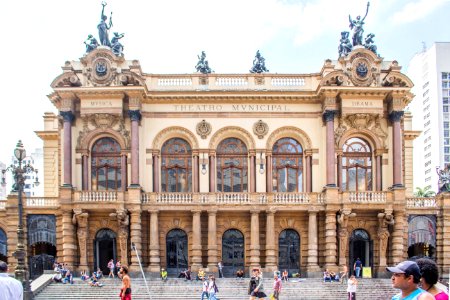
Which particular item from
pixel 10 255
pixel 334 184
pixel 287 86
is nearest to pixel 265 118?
pixel 287 86

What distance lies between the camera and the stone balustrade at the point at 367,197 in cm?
3937

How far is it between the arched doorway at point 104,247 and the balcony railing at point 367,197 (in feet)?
48.7

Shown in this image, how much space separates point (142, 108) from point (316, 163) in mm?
11490

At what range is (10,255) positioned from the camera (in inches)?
1599

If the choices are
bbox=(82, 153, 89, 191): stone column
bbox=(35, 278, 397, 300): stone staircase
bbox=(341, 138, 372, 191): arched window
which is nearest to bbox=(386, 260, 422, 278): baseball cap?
bbox=(35, 278, 397, 300): stone staircase

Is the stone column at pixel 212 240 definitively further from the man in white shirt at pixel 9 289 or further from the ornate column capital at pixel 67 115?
the man in white shirt at pixel 9 289

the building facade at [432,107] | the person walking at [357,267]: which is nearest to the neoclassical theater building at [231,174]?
the person walking at [357,267]

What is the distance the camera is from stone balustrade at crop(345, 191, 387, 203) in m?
39.4

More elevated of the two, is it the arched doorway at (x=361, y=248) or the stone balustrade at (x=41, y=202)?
the stone balustrade at (x=41, y=202)

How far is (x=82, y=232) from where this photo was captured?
129 ft

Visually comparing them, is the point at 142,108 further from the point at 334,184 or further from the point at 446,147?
the point at 446,147

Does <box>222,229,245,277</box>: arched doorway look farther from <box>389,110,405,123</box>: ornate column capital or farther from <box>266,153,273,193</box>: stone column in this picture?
<box>389,110,405,123</box>: ornate column capital

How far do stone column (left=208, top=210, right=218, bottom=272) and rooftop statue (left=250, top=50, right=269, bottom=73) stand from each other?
1026 cm

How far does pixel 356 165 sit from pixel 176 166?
37.5ft
